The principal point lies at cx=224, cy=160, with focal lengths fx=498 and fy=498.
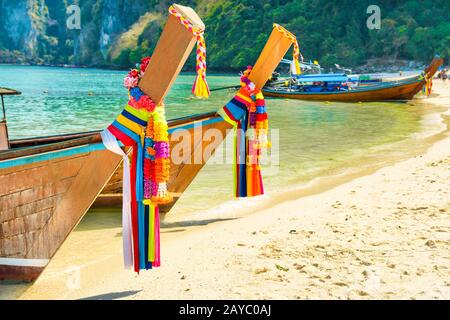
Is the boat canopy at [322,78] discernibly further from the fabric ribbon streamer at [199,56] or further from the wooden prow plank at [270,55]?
the fabric ribbon streamer at [199,56]

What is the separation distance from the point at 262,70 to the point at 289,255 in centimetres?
289

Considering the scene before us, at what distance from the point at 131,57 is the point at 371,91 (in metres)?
103

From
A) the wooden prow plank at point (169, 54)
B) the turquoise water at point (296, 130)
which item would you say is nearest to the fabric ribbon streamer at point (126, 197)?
the wooden prow plank at point (169, 54)

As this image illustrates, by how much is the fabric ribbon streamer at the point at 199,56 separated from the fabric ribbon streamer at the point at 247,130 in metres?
1.60

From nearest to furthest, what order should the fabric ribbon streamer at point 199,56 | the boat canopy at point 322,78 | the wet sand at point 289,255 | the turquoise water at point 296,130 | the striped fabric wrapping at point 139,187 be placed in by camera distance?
the fabric ribbon streamer at point 199,56 < the wet sand at point 289,255 < the striped fabric wrapping at point 139,187 < the turquoise water at point 296,130 < the boat canopy at point 322,78

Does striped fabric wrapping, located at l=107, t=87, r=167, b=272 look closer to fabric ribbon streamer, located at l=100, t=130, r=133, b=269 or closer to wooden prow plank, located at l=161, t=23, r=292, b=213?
fabric ribbon streamer, located at l=100, t=130, r=133, b=269

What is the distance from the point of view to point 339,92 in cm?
3297

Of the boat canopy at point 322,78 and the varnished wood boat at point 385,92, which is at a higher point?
the boat canopy at point 322,78

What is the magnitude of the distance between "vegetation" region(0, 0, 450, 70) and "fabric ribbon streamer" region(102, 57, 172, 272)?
231 feet

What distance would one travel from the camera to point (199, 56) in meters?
4.86

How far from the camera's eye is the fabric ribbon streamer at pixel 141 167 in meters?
4.57

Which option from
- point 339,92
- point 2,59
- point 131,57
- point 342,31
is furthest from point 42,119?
point 2,59

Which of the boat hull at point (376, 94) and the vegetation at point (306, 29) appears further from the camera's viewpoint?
the vegetation at point (306, 29)
